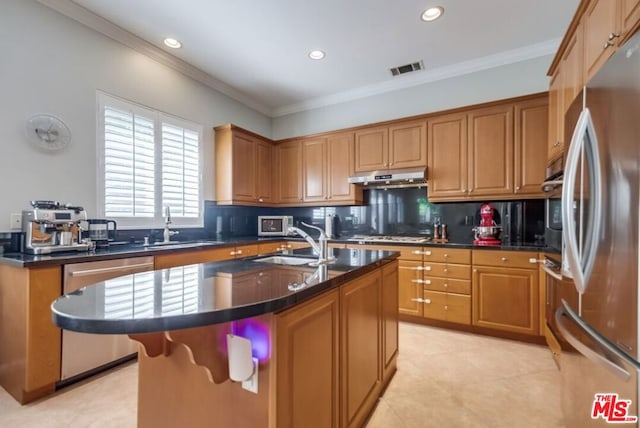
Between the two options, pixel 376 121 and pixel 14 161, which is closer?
pixel 14 161

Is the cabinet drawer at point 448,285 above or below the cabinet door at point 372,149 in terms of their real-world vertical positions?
below

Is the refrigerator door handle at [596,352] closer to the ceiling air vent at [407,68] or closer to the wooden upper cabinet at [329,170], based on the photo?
the wooden upper cabinet at [329,170]

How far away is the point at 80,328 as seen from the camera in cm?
75

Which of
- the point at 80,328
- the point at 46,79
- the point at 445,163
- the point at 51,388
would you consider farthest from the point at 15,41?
the point at 445,163

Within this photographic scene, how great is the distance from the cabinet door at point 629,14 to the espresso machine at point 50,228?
3.42 meters

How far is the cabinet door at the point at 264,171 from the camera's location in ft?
13.8

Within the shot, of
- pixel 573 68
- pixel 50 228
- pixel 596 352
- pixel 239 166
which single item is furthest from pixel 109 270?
pixel 573 68

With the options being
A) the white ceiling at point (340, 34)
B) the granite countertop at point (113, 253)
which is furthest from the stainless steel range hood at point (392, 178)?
the white ceiling at point (340, 34)

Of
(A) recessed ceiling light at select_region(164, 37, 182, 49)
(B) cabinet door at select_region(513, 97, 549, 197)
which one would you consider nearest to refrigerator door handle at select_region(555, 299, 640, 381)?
(B) cabinet door at select_region(513, 97, 549, 197)

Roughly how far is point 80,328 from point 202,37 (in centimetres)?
302

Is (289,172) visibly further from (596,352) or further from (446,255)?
(596,352)

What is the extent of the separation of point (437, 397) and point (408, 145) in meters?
2.59

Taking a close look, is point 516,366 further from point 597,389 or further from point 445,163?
point 445,163

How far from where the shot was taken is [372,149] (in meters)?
3.72
